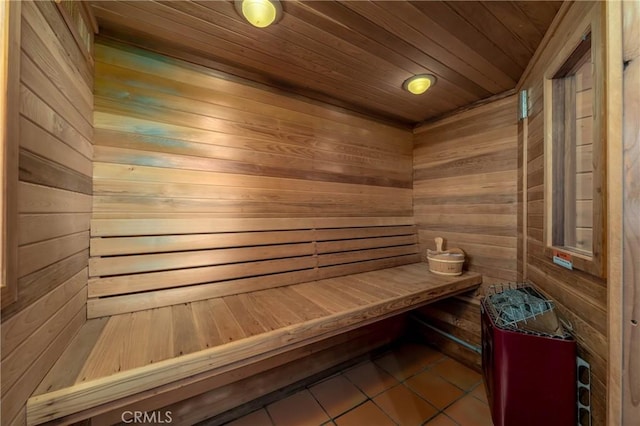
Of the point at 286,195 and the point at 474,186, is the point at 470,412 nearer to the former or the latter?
the point at 474,186

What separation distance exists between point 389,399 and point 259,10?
8.68ft

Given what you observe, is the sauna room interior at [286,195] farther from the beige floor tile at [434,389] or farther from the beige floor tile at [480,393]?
the beige floor tile at [434,389]

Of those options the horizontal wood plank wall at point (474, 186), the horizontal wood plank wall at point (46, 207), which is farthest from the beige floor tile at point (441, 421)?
the horizontal wood plank wall at point (46, 207)

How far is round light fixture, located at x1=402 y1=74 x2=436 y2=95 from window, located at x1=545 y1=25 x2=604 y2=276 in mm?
704

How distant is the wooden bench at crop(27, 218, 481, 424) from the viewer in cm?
85

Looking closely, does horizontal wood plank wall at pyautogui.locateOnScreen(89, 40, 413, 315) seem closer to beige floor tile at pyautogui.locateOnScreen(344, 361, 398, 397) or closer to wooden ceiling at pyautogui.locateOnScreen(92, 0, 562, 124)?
wooden ceiling at pyautogui.locateOnScreen(92, 0, 562, 124)

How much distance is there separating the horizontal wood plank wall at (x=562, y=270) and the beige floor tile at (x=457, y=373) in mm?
1012

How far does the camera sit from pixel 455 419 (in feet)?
5.15

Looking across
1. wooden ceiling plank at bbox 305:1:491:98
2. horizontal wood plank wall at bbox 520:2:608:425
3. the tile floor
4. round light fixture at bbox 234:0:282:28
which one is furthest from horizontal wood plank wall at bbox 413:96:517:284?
round light fixture at bbox 234:0:282:28

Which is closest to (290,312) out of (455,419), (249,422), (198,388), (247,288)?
(247,288)

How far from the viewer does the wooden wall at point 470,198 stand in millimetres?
1933

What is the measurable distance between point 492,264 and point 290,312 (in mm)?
1825

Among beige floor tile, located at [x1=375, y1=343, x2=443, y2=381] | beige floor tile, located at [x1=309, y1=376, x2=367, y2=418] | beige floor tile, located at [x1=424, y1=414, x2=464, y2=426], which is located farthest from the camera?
beige floor tile, located at [x1=375, y1=343, x2=443, y2=381]

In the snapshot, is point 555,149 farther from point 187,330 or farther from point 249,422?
point 249,422
